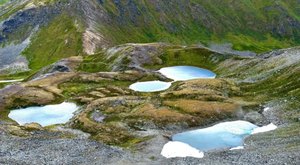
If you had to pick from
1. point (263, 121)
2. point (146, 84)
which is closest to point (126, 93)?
point (146, 84)

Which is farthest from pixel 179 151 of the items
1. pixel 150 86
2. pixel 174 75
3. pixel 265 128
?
pixel 174 75

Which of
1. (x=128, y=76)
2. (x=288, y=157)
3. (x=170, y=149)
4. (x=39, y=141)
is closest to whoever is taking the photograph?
(x=288, y=157)

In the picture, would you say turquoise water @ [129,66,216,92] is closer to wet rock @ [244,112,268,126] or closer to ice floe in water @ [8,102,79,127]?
ice floe in water @ [8,102,79,127]

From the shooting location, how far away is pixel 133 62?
197m

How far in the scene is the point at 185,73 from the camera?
7042 inches

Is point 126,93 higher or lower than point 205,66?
lower

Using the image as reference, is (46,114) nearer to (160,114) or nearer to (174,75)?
(160,114)

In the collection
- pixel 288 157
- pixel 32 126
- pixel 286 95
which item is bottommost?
pixel 32 126

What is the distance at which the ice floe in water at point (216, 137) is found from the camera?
7938 centimetres

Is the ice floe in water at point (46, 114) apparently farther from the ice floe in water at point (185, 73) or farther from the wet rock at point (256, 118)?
the ice floe in water at point (185, 73)

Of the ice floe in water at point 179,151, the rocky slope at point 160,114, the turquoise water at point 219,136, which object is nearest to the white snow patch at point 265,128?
the turquoise water at point 219,136

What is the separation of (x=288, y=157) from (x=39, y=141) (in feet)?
159

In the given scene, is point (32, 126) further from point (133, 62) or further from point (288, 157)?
point (133, 62)

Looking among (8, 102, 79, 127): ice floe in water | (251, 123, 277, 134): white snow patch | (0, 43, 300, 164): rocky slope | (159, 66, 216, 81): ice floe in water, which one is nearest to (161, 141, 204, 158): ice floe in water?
(0, 43, 300, 164): rocky slope
